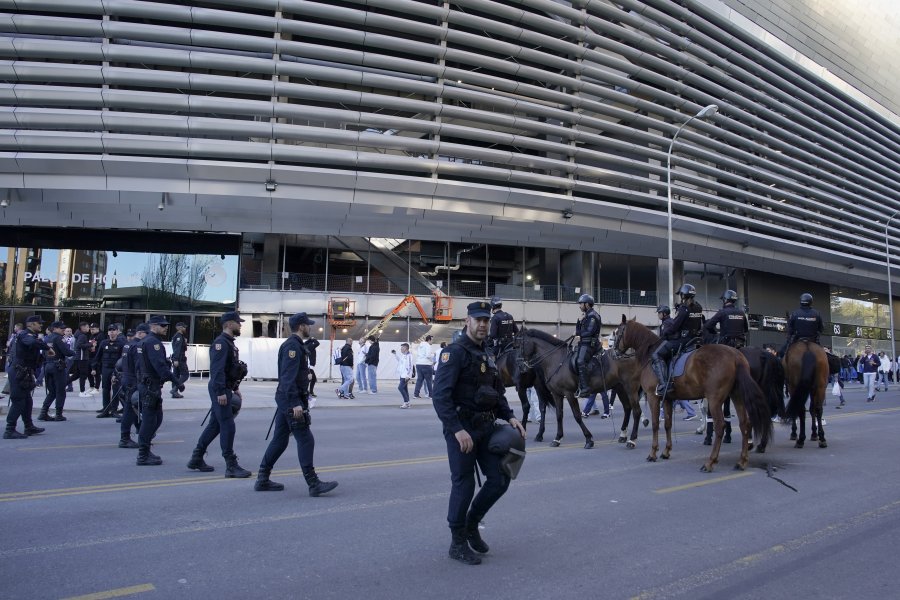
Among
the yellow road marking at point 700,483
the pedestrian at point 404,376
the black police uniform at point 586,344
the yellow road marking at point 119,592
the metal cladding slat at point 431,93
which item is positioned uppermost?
the metal cladding slat at point 431,93

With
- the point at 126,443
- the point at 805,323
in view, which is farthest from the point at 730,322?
the point at 126,443

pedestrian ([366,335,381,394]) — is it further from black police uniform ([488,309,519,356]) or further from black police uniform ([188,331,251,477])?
black police uniform ([188,331,251,477])

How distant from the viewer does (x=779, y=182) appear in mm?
37844

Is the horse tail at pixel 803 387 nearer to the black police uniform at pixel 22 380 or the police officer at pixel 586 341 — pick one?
the police officer at pixel 586 341

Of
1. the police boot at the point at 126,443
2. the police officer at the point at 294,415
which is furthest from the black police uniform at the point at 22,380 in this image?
the police officer at the point at 294,415

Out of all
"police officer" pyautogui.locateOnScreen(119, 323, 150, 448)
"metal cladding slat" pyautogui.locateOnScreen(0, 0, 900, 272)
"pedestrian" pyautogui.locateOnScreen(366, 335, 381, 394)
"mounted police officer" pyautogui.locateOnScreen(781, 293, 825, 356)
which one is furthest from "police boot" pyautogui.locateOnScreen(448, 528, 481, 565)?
"metal cladding slat" pyautogui.locateOnScreen(0, 0, 900, 272)

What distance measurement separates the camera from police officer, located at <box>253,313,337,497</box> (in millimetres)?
6664

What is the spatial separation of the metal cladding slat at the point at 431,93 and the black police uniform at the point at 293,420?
2019cm

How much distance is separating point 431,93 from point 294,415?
2309cm

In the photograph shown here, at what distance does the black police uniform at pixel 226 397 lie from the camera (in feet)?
25.2

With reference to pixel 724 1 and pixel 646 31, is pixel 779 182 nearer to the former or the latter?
pixel 724 1

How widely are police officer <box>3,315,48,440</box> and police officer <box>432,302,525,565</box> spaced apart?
9.00m

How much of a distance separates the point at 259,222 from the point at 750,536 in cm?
2733

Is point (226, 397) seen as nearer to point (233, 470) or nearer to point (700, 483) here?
point (233, 470)
